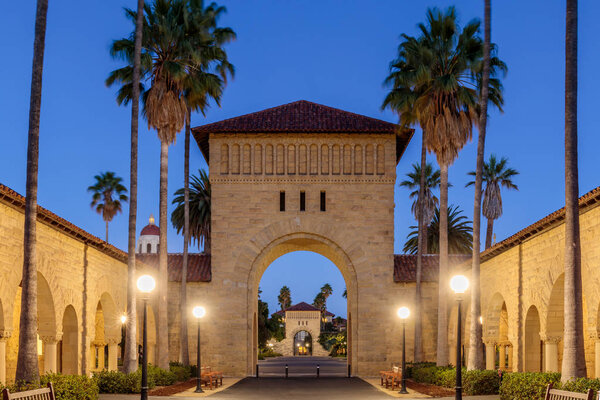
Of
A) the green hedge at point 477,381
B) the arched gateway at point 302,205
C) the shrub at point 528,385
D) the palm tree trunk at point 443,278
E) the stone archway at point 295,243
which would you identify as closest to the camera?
the shrub at point 528,385

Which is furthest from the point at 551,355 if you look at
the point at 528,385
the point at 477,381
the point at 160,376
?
the point at 160,376

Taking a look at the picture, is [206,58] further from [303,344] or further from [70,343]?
[303,344]

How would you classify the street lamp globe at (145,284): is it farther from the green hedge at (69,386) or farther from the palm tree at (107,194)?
the palm tree at (107,194)

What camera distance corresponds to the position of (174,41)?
28578 millimetres

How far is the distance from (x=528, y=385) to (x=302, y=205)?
21.8 m

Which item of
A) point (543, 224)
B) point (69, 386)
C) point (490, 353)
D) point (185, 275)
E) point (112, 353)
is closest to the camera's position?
point (69, 386)

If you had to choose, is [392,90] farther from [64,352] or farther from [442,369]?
[64,352]

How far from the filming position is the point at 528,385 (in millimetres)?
17531

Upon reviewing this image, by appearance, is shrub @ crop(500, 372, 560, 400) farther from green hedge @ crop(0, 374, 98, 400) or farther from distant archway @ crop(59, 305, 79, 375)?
distant archway @ crop(59, 305, 79, 375)

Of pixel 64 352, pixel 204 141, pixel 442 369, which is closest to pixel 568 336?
pixel 442 369

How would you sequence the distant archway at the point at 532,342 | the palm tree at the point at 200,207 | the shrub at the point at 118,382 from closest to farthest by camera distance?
the shrub at the point at 118,382 → the distant archway at the point at 532,342 → the palm tree at the point at 200,207

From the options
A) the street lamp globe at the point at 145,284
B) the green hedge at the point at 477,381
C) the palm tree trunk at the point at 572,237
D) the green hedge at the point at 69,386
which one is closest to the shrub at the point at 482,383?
the green hedge at the point at 477,381

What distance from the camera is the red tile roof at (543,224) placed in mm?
18453

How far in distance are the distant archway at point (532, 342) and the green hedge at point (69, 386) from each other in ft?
48.2
